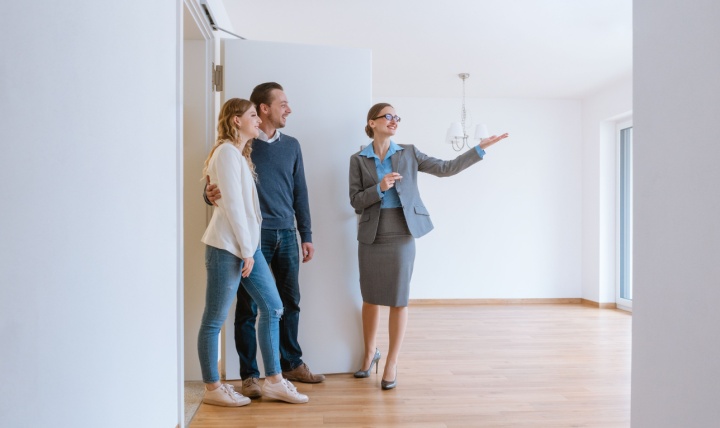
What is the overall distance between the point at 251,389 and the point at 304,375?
331 mm

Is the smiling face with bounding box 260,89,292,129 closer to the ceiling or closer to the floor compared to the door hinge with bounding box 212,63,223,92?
closer to the floor

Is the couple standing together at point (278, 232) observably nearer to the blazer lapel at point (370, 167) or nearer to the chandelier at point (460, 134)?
the blazer lapel at point (370, 167)

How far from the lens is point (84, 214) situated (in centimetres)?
120

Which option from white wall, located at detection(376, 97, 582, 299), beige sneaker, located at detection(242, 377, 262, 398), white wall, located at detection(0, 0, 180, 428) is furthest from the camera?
white wall, located at detection(376, 97, 582, 299)

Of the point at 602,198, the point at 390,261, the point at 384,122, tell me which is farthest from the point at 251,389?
the point at 602,198

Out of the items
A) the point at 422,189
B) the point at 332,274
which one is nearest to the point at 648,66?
the point at 332,274

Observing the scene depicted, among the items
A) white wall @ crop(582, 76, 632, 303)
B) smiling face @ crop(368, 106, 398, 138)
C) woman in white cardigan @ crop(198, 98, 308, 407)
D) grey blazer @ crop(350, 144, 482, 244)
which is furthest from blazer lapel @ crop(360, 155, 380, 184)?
white wall @ crop(582, 76, 632, 303)

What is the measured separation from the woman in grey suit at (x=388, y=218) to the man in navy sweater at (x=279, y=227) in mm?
294

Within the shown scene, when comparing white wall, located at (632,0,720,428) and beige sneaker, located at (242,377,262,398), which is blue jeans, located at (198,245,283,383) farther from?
white wall, located at (632,0,720,428)

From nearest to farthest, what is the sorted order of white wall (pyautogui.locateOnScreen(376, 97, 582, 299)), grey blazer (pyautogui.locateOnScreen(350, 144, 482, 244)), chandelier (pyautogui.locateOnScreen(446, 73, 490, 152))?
grey blazer (pyautogui.locateOnScreen(350, 144, 482, 244)) → chandelier (pyautogui.locateOnScreen(446, 73, 490, 152)) → white wall (pyautogui.locateOnScreen(376, 97, 582, 299))

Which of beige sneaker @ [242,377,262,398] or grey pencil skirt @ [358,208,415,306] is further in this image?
grey pencil skirt @ [358,208,415,306]

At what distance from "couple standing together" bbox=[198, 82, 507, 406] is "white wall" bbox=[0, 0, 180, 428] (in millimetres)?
620

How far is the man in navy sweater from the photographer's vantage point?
9.36ft

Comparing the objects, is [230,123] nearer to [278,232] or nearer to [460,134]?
[278,232]
